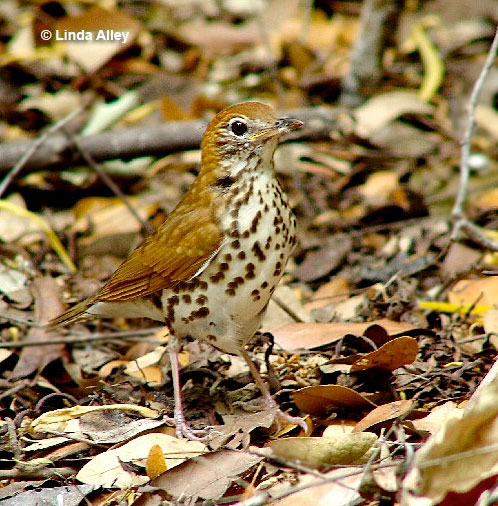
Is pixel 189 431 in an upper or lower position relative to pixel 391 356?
lower

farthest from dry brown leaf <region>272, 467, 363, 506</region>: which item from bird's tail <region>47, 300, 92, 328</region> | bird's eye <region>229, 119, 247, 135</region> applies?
bird's tail <region>47, 300, 92, 328</region>

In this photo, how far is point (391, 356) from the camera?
4.14 m

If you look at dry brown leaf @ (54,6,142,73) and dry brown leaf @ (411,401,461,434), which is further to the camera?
dry brown leaf @ (54,6,142,73)

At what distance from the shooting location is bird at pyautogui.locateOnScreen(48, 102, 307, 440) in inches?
163

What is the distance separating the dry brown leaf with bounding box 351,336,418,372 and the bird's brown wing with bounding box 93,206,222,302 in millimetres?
892

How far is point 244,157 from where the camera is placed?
4.33 metres

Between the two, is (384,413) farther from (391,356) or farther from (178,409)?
(178,409)

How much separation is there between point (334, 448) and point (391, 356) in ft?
2.52

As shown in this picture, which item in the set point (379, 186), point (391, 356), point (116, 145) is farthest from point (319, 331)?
point (116, 145)

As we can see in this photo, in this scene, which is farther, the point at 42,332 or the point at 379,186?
the point at 379,186

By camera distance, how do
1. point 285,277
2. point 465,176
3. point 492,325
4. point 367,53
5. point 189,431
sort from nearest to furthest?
1. point 189,431
2. point 492,325
3. point 465,176
4. point 285,277
5. point 367,53

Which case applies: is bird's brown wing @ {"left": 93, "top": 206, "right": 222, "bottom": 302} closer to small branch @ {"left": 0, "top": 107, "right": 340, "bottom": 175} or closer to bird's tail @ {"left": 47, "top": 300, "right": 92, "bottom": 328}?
bird's tail @ {"left": 47, "top": 300, "right": 92, "bottom": 328}

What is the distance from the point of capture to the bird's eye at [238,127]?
433cm

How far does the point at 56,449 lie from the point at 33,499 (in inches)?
17.3
